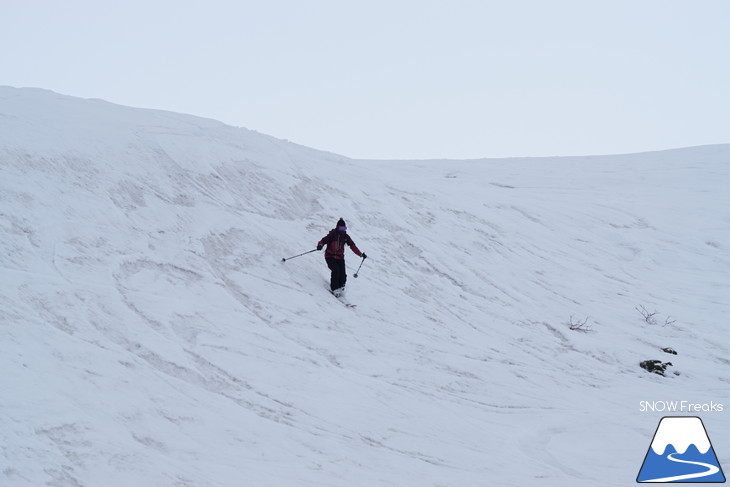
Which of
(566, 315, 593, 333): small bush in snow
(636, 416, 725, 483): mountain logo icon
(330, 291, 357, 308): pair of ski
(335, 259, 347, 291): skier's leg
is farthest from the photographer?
(566, 315, 593, 333): small bush in snow

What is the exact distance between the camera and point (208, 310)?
1189 cm

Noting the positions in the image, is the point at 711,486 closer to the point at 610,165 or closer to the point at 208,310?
the point at 208,310

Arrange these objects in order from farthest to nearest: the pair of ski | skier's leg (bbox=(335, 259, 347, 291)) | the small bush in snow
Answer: the small bush in snow, skier's leg (bbox=(335, 259, 347, 291)), the pair of ski

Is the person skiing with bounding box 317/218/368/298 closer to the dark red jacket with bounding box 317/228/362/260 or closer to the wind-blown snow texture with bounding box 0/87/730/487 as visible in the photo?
the dark red jacket with bounding box 317/228/362/260

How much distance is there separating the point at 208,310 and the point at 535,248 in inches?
405

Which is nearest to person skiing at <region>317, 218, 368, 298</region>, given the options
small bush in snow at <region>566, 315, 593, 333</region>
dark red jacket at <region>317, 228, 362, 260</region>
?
dark red jacket at <region>317, 228, 362, 260</region>

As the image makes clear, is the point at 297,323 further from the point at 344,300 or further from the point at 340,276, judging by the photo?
the point at 340,276

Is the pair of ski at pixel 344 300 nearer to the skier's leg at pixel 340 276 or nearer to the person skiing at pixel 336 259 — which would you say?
the person skiing at pixel 336 259

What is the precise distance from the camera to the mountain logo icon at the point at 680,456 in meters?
9.74

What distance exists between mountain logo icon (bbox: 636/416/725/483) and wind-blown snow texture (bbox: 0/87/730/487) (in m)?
0.22

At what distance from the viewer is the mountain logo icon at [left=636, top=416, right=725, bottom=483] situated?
9.74m

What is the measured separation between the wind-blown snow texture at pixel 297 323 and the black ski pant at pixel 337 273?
0.41 meters

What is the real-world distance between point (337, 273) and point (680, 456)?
6.47 meters

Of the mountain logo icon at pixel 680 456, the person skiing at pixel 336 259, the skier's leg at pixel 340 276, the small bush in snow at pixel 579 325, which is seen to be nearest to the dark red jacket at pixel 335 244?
the person skiing at pixel 336 259
